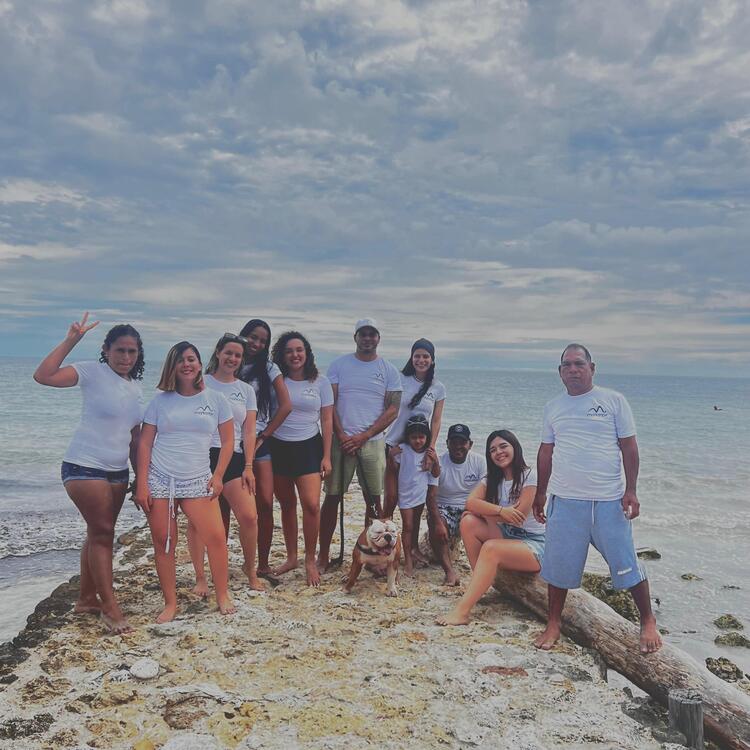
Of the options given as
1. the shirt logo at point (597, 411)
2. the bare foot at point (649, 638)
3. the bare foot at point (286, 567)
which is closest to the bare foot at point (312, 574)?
the bare foot at point (286, 567)

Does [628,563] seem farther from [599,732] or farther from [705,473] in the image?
[705,473]

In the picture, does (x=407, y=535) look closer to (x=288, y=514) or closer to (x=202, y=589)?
(x=288, y=514)

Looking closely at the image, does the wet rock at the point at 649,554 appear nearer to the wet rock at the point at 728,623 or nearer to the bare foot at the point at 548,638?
the wet rock at the point at 728,623

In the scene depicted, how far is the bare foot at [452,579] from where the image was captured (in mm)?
6184

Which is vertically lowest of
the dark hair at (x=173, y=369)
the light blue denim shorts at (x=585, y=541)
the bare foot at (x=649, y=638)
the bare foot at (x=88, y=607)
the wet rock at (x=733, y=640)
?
the wet rock at (x=733, y=640)

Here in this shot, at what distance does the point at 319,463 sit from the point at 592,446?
2632 mm

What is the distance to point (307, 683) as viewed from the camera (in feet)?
13.8

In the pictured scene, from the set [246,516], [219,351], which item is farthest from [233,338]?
[246,516]

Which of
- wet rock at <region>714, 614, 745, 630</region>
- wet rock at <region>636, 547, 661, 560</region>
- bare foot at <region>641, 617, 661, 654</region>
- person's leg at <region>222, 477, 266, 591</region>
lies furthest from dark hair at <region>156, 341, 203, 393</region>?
wet rock at <region>636, 547, 661, 560</region>

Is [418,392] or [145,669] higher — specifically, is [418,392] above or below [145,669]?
above

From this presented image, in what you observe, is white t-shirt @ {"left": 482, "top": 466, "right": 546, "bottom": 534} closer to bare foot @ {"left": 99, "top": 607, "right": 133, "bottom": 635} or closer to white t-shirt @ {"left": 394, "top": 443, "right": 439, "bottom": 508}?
white t-shirt @ {"left": 394, "top": 443, "right": 439, "bottom": 508}

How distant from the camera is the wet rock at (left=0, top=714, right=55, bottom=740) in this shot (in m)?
3.60

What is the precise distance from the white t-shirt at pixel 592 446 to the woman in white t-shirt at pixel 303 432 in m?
2.31

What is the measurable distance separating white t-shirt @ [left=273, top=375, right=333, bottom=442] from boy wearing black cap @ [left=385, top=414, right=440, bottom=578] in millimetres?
954
